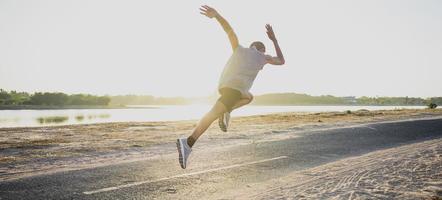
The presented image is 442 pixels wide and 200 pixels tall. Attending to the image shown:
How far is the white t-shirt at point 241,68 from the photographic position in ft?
20.6

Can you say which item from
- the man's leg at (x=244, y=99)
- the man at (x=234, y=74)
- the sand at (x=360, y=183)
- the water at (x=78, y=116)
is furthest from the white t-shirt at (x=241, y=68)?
the water at (x=78, y=116)

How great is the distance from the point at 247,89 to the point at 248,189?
187cm

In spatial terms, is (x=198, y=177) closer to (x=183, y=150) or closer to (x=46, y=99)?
(x=183, y=150)

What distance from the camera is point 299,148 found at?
13.0 metres

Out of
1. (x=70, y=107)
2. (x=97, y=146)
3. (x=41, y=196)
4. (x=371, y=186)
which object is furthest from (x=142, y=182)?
(x=70, y=107)

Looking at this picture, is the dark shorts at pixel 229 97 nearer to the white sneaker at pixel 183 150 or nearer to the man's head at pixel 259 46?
the man's head at pixel 259 46

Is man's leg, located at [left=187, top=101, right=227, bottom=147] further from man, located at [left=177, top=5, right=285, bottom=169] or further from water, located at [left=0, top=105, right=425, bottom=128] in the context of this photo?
water, located at [left=0, top=105, right=425, bottom=128]

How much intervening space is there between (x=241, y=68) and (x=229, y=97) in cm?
53

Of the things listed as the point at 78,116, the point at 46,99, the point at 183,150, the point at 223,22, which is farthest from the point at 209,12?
the point at 46,99

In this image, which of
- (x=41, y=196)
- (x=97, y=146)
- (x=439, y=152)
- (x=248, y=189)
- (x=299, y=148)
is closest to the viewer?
(x=41, y=196)

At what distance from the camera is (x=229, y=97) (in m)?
6.36

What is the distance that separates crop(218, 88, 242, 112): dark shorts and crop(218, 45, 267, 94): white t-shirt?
69mm

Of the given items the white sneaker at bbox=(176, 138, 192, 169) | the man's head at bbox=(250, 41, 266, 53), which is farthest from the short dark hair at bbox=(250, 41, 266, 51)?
the white sneaker at bbox=(176, 138, 192, 169)

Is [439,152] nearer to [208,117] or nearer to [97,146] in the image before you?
[208,117]
